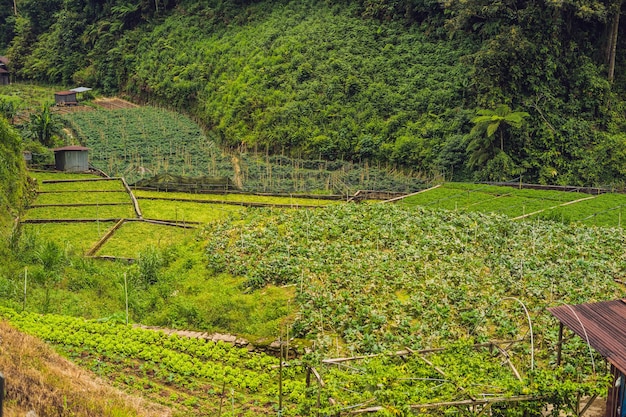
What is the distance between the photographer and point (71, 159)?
102 ft

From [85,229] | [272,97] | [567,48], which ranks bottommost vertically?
[85,229]

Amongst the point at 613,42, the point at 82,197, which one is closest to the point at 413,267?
the point at 82,197

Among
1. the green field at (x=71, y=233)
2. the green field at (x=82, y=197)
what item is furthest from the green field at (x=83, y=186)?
the green field at (x=71, y=233)

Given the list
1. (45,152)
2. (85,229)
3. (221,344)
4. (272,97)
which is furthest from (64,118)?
(221,344)

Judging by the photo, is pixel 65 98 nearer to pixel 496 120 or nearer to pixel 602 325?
pixel 496 120

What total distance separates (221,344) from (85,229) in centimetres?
1128

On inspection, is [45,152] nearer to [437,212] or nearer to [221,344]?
[437,212]

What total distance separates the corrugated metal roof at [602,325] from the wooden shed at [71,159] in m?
Result: 26.3

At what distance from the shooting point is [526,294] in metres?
13.3

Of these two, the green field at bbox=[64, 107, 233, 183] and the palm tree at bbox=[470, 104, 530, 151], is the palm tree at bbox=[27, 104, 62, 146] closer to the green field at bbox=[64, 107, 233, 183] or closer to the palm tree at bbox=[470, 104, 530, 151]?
the green field at bbox=[64, 107, 233, 183]

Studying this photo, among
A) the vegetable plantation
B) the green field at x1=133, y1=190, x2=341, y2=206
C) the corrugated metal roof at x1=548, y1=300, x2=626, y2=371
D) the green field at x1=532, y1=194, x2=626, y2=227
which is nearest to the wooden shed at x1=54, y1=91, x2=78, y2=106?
the vegetable plantation

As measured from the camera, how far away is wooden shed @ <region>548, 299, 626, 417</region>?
7680 mm

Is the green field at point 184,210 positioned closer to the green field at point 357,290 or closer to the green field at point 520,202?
the green field at point 357,290

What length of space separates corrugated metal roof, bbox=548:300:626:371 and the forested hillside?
65.0 ft
